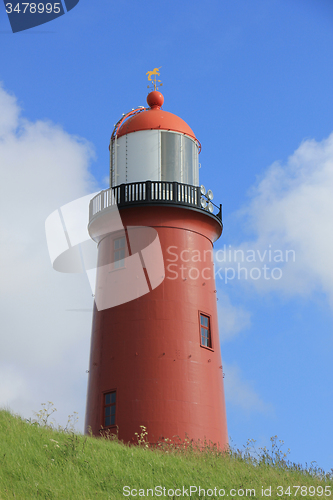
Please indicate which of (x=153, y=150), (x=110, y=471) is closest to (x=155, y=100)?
(x=153, y=150)

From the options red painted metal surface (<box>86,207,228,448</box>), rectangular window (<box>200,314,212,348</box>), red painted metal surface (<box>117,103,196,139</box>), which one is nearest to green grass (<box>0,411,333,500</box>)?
red painted metal surface (<box>86,207,228,448</box>)

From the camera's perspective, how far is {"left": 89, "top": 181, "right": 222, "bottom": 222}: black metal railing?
18.8m

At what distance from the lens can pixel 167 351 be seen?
17516 millimetres

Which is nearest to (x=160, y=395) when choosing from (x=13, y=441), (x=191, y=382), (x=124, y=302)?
(x=191, y=382)

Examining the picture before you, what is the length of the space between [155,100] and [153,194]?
3.95m

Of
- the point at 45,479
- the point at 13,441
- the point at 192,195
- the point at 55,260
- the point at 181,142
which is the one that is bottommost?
the point at 45,479

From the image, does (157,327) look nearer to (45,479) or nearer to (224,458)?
(224,458)

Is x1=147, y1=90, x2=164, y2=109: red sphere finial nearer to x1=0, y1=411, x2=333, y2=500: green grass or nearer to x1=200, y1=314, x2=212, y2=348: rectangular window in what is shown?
x1=200, y1=314, x2=212, y2=348: rectangular window

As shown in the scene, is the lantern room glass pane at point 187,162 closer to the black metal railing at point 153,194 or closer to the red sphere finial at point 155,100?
the black metal railing at point 153,194

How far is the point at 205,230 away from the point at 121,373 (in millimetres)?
5498

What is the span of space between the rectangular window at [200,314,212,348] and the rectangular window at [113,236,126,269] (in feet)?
9.88

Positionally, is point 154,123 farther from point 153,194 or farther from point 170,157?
point 153,194

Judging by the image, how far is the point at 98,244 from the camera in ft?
66.1

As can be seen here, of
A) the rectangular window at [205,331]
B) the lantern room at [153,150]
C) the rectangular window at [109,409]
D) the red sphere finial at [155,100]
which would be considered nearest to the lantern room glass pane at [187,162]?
the lantern room at [153,150]
